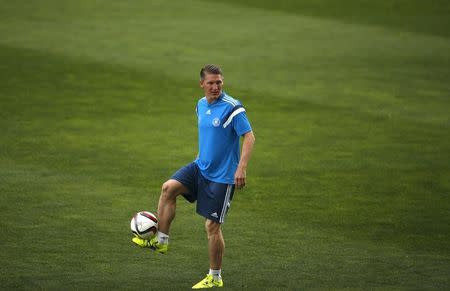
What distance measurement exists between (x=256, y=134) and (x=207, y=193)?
603cm

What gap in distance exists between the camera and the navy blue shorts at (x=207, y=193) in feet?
28.8

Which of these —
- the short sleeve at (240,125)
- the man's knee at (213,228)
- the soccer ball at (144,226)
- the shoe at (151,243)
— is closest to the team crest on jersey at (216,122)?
the short sleeve at (240,125)

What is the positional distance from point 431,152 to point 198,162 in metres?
5.84

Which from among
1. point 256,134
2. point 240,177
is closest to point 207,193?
point 240,177

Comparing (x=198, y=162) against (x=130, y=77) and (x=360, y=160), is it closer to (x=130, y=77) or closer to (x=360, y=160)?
(x=360, y=160)

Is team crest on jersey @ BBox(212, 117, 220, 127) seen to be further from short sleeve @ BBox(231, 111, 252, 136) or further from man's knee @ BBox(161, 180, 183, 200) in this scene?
man's knee @ BBox(161, 180, 183, 200)

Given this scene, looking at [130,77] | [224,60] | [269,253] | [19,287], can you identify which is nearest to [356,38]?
[224,60]

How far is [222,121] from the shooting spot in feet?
28.8

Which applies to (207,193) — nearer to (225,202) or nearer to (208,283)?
(225,202)

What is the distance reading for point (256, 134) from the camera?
14836mm

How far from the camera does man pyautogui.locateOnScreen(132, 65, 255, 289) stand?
8758 millimetres

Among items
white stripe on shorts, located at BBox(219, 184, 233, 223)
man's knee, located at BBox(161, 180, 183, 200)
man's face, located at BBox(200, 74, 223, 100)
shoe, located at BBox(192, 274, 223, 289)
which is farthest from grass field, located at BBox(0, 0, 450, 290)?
man's face, located at BBox(200, 74, 223, 100)

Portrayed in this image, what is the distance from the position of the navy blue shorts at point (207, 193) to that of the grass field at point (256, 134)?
70 centimetres

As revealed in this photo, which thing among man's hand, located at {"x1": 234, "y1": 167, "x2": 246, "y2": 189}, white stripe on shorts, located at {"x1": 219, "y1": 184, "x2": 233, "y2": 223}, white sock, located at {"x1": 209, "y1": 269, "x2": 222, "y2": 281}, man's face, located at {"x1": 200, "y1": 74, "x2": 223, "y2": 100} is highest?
man's face, located at {"x1": 200, "y1": 74, "x2": 223, "y2": 100}
